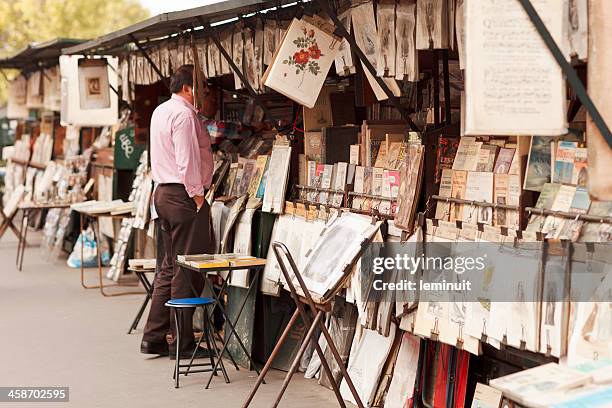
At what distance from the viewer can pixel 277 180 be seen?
26.7ft

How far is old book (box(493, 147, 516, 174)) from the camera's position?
5.58 m

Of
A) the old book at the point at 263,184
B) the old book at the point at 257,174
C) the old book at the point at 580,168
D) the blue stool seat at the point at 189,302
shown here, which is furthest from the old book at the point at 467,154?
the old book at the point at 257,174

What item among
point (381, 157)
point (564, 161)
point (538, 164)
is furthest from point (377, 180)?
point (564, 161)

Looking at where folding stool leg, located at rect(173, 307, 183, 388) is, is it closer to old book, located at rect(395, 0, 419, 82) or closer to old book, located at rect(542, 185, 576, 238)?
old book, located at rect(395, 0, 419, 82)

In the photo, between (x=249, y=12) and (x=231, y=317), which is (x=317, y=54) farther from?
(x=231, y=317)

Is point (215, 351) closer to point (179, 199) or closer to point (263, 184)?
point (179, 199)

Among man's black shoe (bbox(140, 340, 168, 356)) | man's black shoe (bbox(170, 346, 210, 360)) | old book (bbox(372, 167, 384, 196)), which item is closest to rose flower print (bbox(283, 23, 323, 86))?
old book (bbox(372, 167, 384, 196))

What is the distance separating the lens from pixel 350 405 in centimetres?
695

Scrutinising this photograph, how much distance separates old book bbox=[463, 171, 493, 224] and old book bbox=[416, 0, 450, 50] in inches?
30.6

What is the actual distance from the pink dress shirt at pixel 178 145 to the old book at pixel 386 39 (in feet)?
8.52

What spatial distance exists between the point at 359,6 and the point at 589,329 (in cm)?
268

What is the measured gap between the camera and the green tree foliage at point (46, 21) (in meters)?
31.2

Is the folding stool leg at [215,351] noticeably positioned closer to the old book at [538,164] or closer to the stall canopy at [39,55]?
the old book at [538,164]

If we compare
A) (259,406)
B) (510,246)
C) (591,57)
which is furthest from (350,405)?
(591,57)
